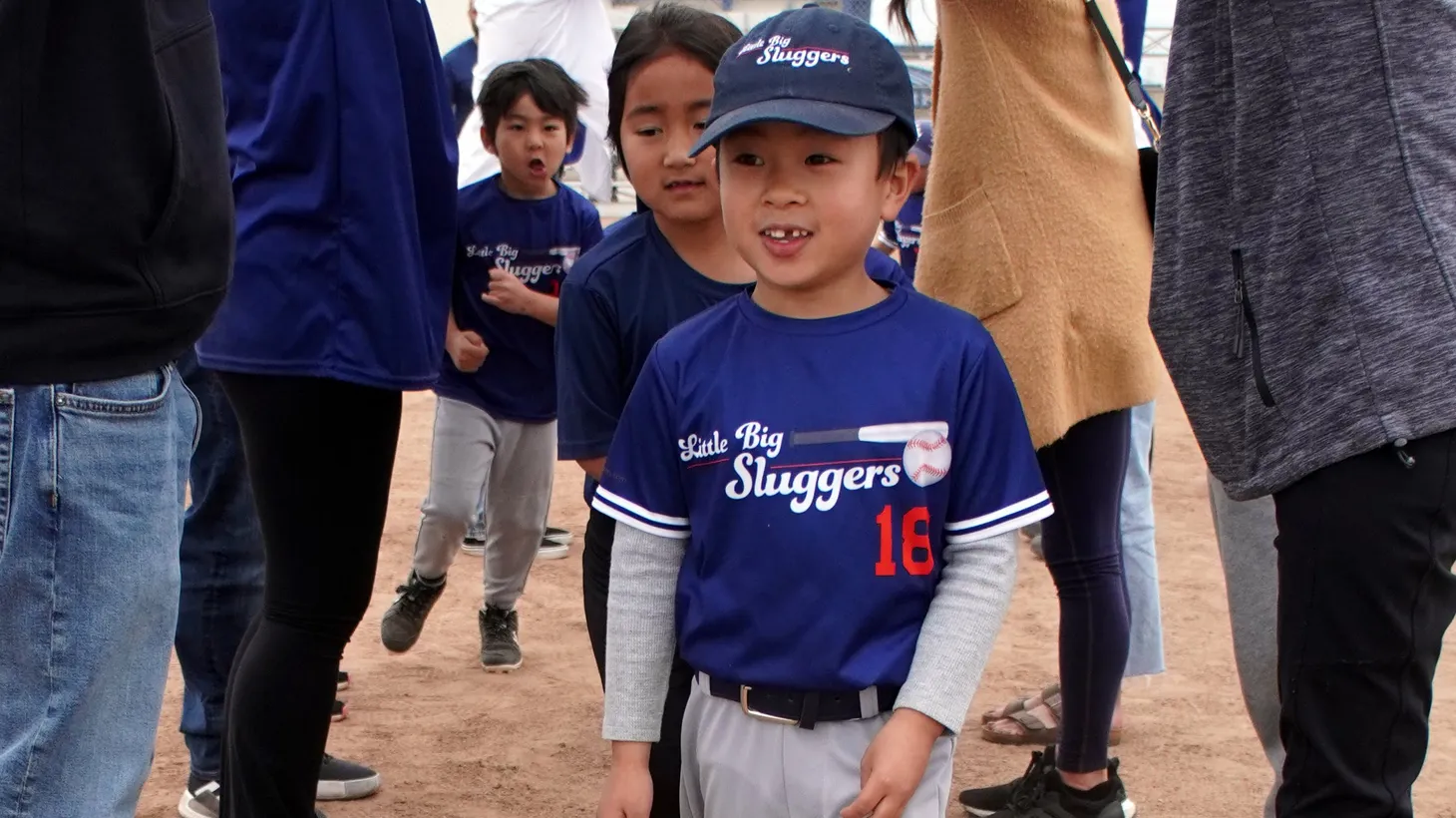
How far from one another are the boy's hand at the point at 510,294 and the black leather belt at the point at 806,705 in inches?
96.8

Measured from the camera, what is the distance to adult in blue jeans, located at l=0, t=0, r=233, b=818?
5.57 feet

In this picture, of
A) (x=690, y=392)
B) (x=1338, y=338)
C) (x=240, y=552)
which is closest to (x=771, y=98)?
(x=690, y=392)

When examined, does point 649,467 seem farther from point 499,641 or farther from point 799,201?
point 499,641

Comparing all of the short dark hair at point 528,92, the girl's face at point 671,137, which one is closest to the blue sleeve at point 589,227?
the short dark hair at point 528,92

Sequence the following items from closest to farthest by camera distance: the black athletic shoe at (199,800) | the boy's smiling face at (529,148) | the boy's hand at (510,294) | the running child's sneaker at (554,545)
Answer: the black athletic shoe at (199,800), the boy's hand at (510,294), the boy's smiling face at (529,148), the running child's sneaker at (554,545)

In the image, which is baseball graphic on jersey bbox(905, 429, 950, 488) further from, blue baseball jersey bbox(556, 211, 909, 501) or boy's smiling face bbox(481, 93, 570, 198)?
boy's smiling face bbox(481, 93, 570, 198)

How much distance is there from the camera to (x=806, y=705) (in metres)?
2.11

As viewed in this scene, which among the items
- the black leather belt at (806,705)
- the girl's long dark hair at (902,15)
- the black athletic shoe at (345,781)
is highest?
the girl's long dark hair at (902,15)

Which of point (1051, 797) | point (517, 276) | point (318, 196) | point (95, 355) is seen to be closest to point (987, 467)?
point (95, 355)

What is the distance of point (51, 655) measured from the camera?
1.82m

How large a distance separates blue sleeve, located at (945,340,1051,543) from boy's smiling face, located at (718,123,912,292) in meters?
0.24

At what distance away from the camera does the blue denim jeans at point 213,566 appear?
3.40 m

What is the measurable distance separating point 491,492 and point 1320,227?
10.4ft

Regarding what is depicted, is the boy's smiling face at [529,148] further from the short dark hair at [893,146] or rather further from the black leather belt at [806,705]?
the black leather belt at [806,705]
